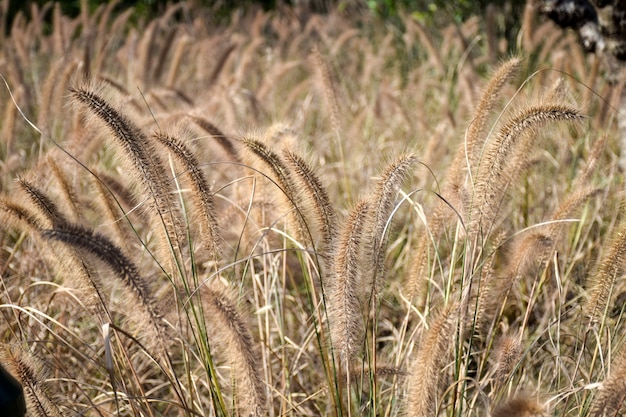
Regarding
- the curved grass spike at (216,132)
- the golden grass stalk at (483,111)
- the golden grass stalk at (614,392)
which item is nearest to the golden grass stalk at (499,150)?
the golden grass stalk at (483,111)

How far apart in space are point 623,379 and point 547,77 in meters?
3.37

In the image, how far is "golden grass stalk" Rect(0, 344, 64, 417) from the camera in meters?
1.86

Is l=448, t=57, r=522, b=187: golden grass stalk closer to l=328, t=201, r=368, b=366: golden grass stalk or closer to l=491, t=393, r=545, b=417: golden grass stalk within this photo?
l=328, t=201, r=368, b=366: golden grass stalk

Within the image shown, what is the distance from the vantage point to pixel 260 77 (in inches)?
307

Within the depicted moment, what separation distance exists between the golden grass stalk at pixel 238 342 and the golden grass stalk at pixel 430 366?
1.29ft

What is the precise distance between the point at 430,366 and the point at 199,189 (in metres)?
0.78

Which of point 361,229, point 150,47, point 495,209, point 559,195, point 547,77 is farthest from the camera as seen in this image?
point 150,47

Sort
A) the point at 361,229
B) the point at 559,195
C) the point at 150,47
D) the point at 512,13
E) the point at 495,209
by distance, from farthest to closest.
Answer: the point at 512,13 → the point at 150,47 → the point at 559,195 → the point at 495,209 → the point at 361,229

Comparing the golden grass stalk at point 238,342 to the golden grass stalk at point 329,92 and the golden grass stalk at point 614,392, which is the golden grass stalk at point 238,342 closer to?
the golden grass stalk at point 614,392

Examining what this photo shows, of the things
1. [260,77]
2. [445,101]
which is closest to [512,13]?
[260,77]

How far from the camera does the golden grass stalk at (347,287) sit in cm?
189

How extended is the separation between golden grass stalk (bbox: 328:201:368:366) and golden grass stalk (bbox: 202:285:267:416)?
219mm

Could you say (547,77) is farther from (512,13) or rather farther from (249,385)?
(249,385)

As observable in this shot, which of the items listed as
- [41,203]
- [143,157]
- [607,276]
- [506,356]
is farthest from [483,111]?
[41,203]
